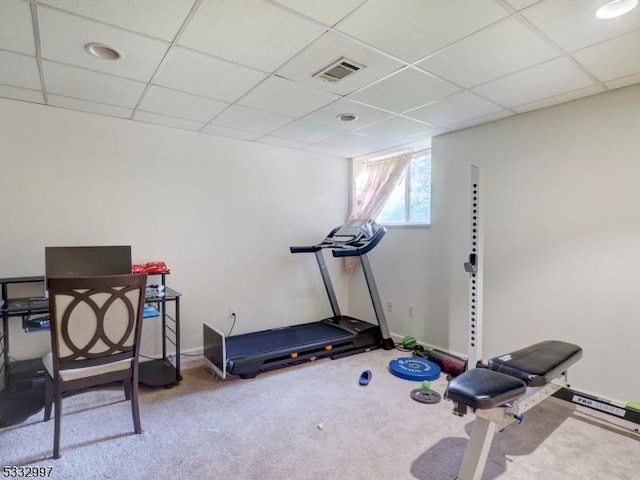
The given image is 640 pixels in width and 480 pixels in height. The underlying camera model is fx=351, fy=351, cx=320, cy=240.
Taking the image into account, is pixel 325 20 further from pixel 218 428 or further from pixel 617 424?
pixel 617 424

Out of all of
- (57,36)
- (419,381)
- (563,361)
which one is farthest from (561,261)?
(57,36)

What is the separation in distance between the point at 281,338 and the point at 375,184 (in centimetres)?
220

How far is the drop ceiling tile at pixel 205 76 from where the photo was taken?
216 centimetres

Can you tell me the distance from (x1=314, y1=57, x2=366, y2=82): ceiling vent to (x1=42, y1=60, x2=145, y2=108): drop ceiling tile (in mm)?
1320

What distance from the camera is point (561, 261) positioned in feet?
9.20

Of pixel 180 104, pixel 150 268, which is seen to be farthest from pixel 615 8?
pixel 150 268

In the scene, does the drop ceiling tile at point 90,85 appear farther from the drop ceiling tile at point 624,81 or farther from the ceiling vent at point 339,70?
the drop ceiling tile at point 624,81

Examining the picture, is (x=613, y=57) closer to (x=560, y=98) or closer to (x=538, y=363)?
(x=560, y=98)

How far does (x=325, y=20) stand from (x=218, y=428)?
2.51 m

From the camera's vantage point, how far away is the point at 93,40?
1939 mm

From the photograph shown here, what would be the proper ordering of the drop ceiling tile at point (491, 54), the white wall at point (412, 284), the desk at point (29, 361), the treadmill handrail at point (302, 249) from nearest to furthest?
the drop ceiling tile at point (491, 54) → the desk at point (29, 361) → the white wall at point (412, 284) → the treadmill handrail at point (302, 249)

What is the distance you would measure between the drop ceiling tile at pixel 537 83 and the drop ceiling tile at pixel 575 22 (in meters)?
0.24

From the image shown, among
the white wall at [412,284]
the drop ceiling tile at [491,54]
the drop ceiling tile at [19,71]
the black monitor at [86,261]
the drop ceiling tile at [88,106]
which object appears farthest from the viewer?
the white wall at [412,284]

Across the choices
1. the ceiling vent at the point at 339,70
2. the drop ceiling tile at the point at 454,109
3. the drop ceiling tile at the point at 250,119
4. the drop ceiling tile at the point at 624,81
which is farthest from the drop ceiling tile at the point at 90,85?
the drop ceiling tile at the point at 624,81
